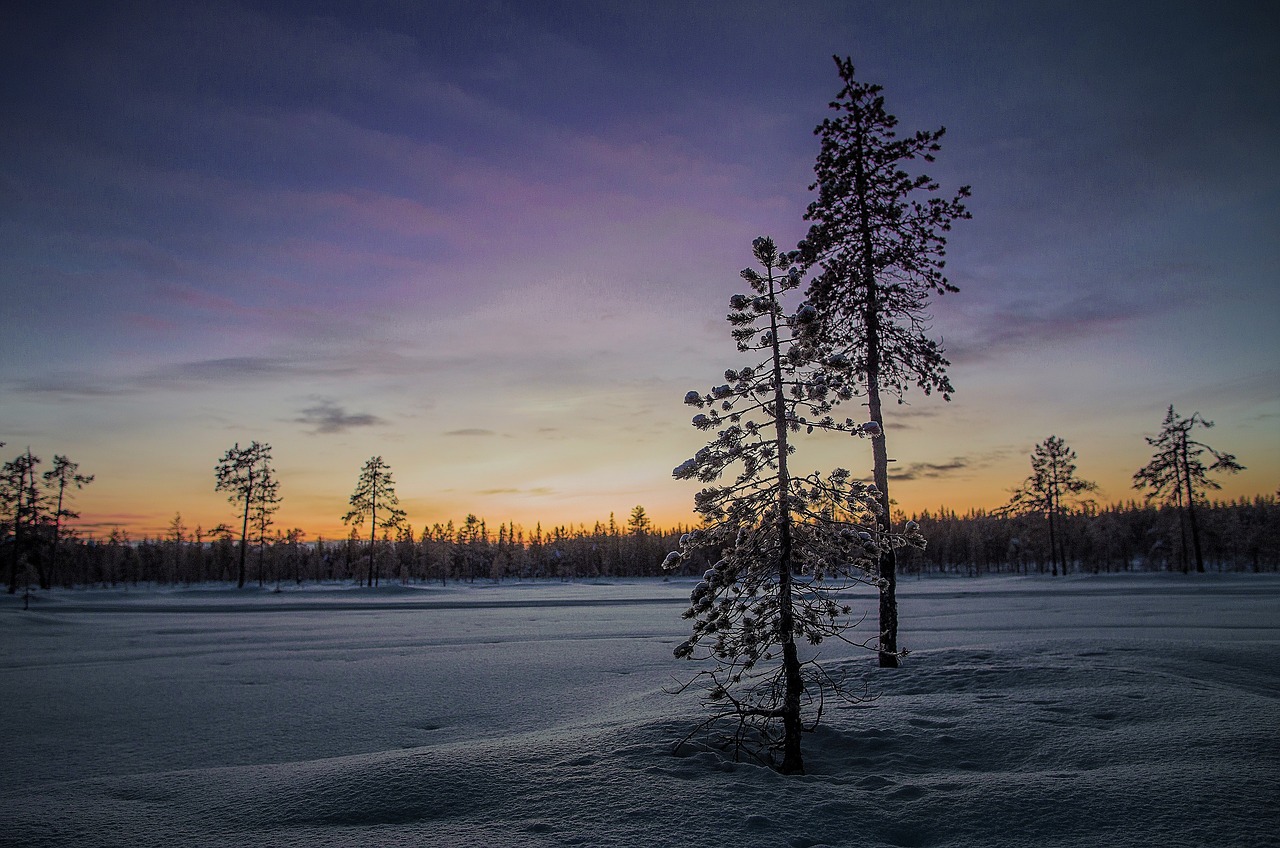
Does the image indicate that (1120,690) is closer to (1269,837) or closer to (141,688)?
(1269,837)

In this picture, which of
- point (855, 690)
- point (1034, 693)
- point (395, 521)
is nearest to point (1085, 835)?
point (1034, 693)

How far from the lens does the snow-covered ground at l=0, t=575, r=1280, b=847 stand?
4.50 metres

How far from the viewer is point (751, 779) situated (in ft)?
17.7

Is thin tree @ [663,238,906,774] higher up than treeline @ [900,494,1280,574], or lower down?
higher up

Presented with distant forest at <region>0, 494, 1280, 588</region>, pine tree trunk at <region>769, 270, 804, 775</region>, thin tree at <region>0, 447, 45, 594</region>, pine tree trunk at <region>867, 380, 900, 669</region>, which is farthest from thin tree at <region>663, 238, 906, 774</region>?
distant forest at <region>0, 494, 1280, 588</region>

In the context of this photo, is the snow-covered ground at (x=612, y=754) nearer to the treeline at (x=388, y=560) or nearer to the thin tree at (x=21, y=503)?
the thin tree at (x=21, y=503)

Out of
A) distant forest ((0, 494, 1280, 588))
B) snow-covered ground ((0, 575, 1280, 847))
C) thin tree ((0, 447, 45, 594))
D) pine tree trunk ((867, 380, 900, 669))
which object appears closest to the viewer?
snow-covered ground ((0, 575, 1280, 847))

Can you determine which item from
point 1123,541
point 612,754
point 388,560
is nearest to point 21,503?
point 612,754

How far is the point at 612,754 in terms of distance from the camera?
5957 mm

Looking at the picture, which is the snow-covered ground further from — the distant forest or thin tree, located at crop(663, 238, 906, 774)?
the distant forest

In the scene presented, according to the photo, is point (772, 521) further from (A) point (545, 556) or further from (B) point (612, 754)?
(A) point (545, 556)

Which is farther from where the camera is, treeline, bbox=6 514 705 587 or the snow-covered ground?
treeline, bbox=6 514 705 587

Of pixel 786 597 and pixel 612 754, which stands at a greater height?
pixel 786 597

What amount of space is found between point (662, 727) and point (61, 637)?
22.6 metres
